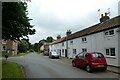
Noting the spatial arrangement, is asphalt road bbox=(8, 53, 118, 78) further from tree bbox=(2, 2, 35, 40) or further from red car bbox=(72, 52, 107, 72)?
tree bbox=(2, 2, 35, 40)

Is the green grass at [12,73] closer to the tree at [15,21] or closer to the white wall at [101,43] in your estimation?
the tree at [15,21]

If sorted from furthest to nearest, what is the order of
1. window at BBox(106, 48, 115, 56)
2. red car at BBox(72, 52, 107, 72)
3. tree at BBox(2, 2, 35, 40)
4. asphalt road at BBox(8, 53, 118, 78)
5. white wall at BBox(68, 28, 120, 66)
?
window at BBox(106, 48, 115, 56)
white wall at BBox(68, 28, 120, 66)
red car at BBox(72, 52, 107, 72)
tree at BBox(2, 2, 35, 40)
asphalt road at BBox(8, 53, 118, 78)

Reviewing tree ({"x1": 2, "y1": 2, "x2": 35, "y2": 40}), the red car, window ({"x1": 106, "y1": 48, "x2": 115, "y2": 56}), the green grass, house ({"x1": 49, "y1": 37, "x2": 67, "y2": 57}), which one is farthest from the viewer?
house ({"x1": 49, "y1": 37, "x2": 67, "y2": 57})

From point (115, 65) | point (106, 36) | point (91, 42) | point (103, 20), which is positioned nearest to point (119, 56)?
point (115, 65)

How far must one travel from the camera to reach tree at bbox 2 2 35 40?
13.5m

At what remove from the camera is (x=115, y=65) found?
713 inches

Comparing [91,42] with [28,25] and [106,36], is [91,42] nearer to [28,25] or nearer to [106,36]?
[106,36]

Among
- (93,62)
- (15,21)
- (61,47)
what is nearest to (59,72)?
(93,62)

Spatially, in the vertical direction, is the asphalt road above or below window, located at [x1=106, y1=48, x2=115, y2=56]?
below

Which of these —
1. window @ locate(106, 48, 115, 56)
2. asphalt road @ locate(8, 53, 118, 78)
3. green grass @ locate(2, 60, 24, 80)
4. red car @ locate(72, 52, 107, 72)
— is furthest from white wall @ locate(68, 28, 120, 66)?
green grass @ locate(2, 60, 24, 80)

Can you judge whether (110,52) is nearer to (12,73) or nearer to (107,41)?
(107,41)

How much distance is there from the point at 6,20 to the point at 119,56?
1156 centimetres

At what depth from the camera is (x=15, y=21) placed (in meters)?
16.0

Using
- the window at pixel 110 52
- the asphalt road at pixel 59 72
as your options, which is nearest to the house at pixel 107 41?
the window at pixel 110 52
